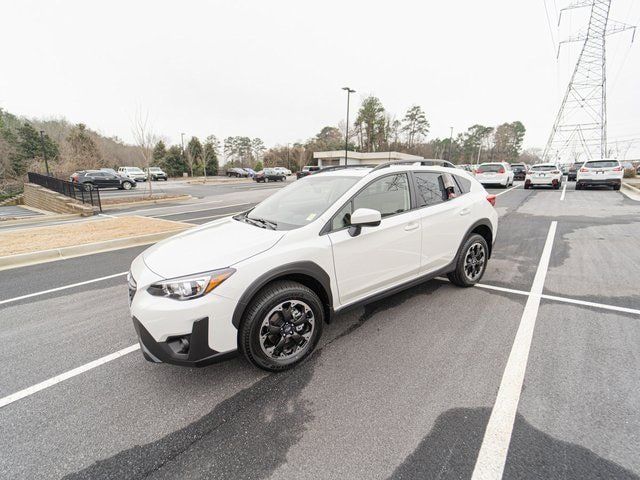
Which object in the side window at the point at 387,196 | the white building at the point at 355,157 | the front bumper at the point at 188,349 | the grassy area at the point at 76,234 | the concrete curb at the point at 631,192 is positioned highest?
the white building at the point at 355,157

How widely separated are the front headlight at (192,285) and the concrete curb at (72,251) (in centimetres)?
568

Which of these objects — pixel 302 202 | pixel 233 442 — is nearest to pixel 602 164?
pixel 302 202

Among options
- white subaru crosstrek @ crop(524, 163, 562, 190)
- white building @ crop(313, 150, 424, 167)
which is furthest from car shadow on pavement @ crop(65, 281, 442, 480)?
white building @ crop(313, 150, 424, 167)

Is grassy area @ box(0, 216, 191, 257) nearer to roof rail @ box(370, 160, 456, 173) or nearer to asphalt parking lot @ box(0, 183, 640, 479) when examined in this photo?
asphalt parking lot @ box(0, 183, 640, 479)

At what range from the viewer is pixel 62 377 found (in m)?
2.65

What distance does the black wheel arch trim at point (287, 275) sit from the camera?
2.31 meters

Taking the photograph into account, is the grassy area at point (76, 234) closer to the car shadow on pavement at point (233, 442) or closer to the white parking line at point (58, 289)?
the white parking line at point (58, 289)

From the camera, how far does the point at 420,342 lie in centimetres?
304

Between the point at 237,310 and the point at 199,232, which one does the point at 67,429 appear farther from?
the point at 199,232

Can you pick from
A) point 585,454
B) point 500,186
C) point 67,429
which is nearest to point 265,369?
point 67,429

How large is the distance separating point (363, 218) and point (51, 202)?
74.0ft

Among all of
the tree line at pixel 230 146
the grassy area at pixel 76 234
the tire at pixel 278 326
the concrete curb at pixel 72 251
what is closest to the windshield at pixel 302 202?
the tire at pixel 278 326

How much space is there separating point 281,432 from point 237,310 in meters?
0.87

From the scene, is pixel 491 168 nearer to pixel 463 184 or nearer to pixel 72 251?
pixel 463 184
